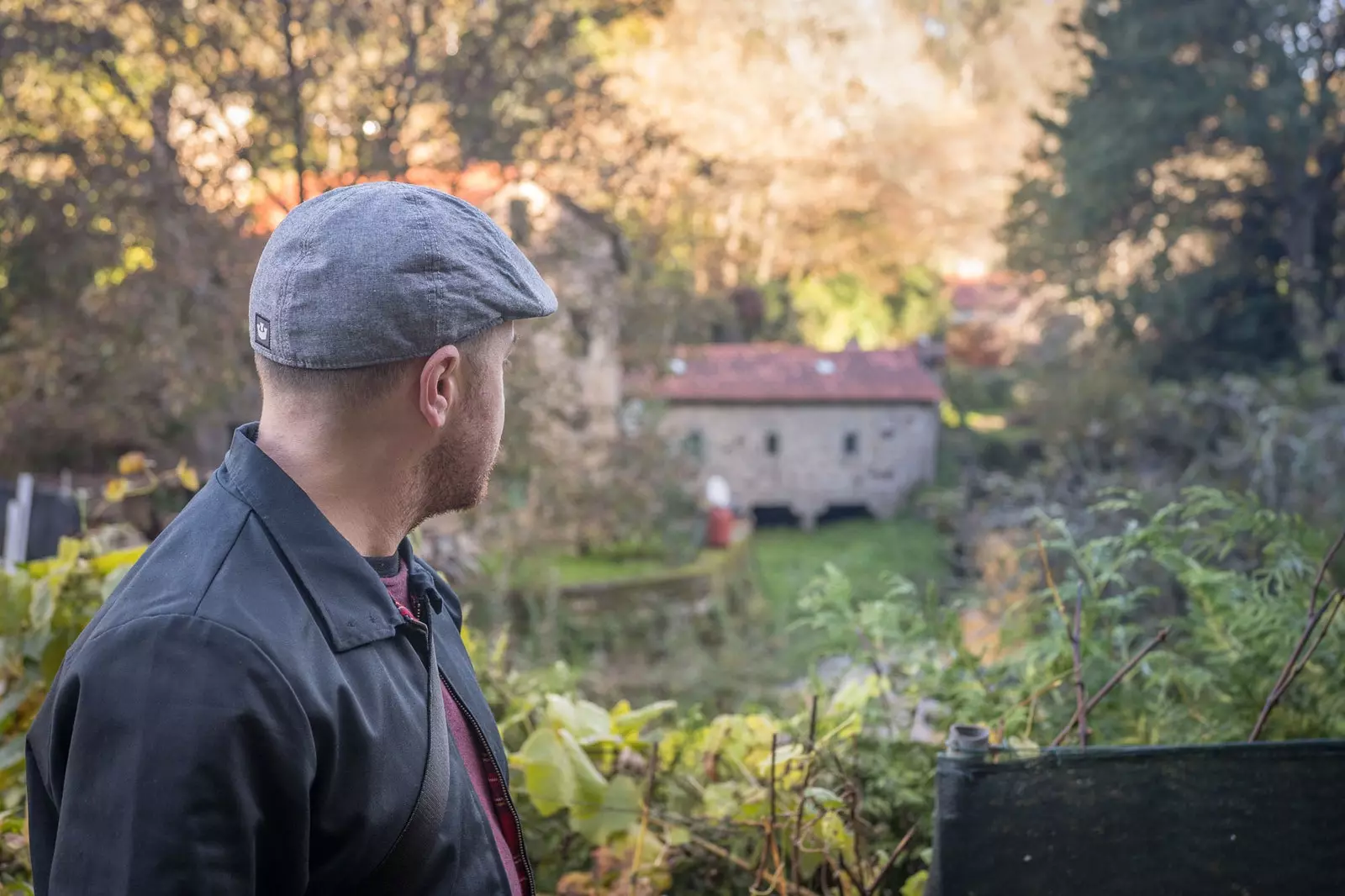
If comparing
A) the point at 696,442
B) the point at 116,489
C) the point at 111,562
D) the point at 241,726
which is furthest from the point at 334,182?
the point at 696,442

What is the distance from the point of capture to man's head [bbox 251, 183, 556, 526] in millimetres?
1249

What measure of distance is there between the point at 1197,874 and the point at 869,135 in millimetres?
34852

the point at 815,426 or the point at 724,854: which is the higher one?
the point at 724,854

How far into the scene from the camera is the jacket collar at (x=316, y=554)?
3.99ft

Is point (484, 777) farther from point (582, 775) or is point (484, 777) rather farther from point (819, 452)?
point (819, 452)

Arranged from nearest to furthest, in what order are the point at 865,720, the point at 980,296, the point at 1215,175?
the point at 865,720, the point at 1215,175, the point at 980,296

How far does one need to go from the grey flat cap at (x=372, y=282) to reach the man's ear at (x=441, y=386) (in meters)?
0.01

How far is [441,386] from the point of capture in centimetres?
132

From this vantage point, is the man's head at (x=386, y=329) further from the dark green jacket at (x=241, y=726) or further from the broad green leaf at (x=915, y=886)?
the broad green leaf at (x=915, y=886)

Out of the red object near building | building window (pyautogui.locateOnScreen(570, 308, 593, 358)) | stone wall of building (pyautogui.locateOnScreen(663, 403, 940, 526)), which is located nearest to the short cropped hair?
building window (pyautogui.locateOnScreen(570, 308, 593, 358))

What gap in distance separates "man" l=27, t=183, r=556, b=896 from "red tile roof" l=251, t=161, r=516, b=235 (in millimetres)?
7352

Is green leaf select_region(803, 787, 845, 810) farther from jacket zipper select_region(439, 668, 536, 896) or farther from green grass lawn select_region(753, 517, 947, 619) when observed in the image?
green grass lawn select_region(753, 517, 947, 619)

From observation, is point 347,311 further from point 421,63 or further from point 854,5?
point 854,5

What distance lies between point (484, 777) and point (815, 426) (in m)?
26.0
